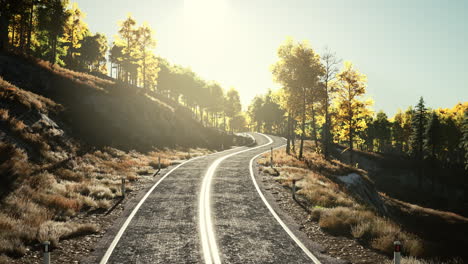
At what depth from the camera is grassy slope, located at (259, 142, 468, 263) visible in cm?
903

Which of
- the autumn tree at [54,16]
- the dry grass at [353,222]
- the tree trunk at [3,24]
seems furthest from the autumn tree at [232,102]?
the dry grass at [353,222]

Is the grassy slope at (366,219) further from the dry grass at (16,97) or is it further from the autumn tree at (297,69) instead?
the dry grass at (16,97)

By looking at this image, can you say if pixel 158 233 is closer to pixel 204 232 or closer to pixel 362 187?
pixel 204 232

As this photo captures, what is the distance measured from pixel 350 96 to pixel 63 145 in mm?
28687

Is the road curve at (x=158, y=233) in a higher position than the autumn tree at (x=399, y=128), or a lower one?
lower

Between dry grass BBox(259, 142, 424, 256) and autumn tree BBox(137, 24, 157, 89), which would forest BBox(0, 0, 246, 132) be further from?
dry grass BBox(259, 142, 424, 256)

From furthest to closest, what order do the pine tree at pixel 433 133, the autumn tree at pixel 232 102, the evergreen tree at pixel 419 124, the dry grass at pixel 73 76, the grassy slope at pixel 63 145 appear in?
1. the autumn tree at pixel 232 102
2. the pine tree at pixel 433 133
3. the evergreen tree at pixel 419 124
4. the dry grass at pixel 73 76
5. the grassy slope at pixel 63 145

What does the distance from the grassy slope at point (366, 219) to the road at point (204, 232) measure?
1846 mm

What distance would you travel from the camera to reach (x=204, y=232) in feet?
30.7

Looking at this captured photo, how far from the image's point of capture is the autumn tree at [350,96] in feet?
108

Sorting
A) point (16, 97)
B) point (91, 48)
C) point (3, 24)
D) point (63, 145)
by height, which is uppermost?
point (91, 48)

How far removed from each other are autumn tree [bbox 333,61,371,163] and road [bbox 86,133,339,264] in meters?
22.4

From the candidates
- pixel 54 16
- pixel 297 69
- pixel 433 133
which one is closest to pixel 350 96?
pixel 297 69

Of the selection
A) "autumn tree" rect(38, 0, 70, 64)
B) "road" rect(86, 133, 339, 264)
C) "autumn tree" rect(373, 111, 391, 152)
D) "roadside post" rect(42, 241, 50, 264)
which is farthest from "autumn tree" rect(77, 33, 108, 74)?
"autumn tree" rect(373, 111, 391, 152)
